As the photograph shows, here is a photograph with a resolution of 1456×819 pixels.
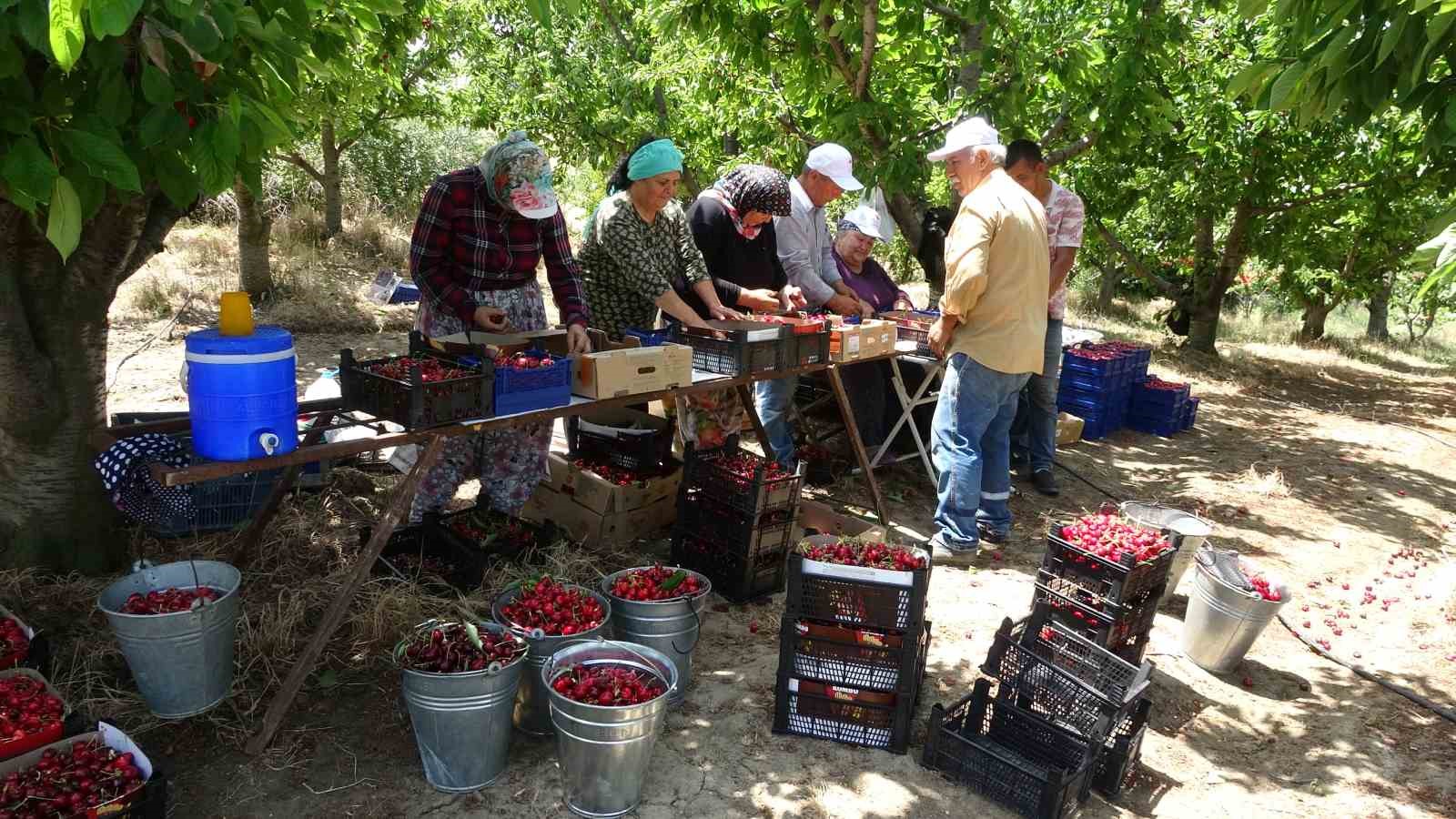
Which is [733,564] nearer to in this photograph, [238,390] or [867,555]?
[867,555]

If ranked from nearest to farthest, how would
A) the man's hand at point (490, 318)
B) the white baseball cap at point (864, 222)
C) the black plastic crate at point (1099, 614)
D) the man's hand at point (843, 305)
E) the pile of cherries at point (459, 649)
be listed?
the pile of cherries at point (459, 649)
the black plastic crate at point (1099, 614)
the man's hand at point (490, 318)
the man's hand at point (843, 305)
the white baseball cap at point (864, 222)

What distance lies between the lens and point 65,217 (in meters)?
2.06

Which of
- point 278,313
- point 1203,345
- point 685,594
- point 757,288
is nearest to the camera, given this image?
point 685,594

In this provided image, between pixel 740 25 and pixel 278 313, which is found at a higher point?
A: pixel 740 25

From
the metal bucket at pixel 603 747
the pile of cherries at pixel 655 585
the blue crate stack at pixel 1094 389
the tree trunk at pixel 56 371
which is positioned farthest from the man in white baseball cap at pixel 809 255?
the tree trunk at pixel 56 371

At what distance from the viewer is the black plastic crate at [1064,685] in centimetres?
301

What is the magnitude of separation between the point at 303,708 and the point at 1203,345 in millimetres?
13242

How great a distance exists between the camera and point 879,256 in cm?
2234

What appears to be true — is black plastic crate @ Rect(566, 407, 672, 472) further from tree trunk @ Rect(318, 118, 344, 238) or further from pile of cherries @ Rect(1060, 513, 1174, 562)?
tree trunk @ Rect(318, 118, 344, 238)

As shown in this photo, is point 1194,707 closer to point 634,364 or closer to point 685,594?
point 685,594

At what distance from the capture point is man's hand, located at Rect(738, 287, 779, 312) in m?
5.35

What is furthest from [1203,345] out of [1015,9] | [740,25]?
[740,25]

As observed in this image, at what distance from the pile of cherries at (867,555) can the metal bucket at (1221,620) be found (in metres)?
1.50

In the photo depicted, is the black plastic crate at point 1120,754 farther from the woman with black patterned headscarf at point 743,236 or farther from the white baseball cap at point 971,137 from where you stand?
the woman with black patterned headscarf at point 743,236
